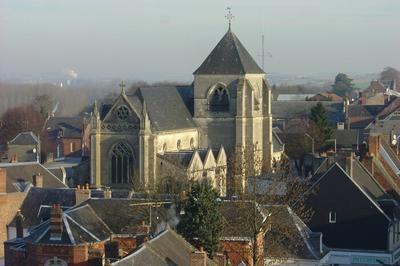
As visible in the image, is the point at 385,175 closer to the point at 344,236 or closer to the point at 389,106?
the point at 344,236

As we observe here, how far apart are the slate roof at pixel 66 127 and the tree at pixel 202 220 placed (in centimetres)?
6935

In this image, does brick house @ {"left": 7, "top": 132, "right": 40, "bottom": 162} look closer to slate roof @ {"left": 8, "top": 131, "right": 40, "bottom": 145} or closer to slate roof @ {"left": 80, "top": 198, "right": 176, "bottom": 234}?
slate roof @ {"left": 8, "top": 131, "right": 40, "bottom": 145}

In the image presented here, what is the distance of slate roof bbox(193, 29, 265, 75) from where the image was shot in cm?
7544

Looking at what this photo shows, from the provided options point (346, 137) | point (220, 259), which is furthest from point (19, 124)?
point (220, 259)

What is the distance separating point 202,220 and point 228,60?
37.6 meters

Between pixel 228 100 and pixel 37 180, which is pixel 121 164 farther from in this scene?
pixel 37 180

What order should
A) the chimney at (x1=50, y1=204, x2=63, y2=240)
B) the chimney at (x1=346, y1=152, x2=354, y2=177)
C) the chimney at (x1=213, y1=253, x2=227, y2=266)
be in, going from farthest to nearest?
the chimney at (x1=346, y1=152, x2=354, y2=177)
the chimney at (x1=213, y1=253, x2=227, y2=266)
the chimney at (x1=50, y1=204, x2=63, y2=240)

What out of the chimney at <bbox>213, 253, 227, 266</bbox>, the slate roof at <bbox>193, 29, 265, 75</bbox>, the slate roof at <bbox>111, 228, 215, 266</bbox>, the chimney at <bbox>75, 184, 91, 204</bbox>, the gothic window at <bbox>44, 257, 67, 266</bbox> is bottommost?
the chimney at <bbox>213, 253, 227, 266</bbox>

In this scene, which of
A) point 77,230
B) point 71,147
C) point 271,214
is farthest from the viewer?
point 71,147

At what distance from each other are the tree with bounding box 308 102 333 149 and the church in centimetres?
1342

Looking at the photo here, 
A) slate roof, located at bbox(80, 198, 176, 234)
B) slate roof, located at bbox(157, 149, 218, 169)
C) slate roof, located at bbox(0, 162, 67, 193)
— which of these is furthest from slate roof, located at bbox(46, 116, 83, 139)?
slate roof, located at bbox(80, 198, 176, 234)

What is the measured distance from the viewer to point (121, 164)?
68625 millimetres

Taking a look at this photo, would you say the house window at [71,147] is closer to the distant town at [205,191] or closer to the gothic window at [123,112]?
the distant town at [205,191]

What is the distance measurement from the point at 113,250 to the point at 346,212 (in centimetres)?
1428
